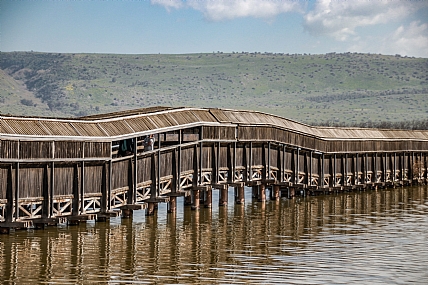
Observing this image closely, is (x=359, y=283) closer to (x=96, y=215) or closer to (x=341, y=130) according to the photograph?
(x=96, y=215)

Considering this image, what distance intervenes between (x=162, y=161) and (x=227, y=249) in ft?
32.4

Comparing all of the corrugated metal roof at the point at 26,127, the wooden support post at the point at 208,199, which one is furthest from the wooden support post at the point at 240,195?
the corrugated metal roof at the point at 26,127

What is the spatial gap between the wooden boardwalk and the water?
44.3 inches

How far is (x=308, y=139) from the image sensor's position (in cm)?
5381

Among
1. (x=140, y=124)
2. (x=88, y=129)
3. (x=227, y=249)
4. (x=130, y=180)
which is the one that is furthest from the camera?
(x=140, y=124)

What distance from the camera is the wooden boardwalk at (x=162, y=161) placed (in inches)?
1254

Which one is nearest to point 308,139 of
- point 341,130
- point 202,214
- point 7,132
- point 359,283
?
point 341,130

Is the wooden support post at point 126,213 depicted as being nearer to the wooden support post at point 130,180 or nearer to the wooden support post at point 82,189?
the wooden support post at point 130,180

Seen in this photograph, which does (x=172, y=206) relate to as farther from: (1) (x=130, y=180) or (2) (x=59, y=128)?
(2) (x=59, y=128)

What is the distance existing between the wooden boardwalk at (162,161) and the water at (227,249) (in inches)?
44.3

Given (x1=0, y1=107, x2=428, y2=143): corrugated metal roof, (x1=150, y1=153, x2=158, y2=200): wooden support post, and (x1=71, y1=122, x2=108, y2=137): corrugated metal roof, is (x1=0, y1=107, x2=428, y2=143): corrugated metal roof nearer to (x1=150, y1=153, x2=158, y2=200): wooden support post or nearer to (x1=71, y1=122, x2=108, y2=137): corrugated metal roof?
(x1=71, y1=122, x2=108, y2=137): corrugated metal roof

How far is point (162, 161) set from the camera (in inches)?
1585

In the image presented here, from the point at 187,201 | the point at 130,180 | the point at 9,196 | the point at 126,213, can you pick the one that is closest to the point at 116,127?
the point at 130,180

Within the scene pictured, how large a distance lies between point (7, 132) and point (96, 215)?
5340mm
